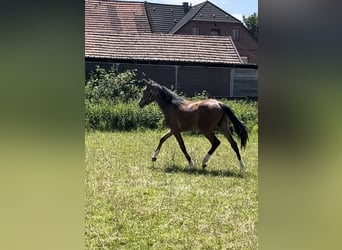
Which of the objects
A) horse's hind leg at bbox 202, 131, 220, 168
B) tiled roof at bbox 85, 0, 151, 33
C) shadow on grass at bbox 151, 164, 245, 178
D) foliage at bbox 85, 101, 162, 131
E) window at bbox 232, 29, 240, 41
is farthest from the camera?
window at bbox 232, 29, 240, 41

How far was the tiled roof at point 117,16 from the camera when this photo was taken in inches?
621

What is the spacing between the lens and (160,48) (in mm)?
12391

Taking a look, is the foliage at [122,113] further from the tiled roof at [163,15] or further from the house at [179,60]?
the tiled roof at [163,15]

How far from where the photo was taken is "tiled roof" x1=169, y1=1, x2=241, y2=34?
20916mm

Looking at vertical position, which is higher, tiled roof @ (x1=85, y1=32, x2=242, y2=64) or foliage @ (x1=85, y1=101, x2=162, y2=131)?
tiled roof @ (x1=85, y1=32, x2=242, y2=64)

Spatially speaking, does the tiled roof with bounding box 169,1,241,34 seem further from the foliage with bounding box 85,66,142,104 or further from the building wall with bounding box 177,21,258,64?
the foliage with bounding box 85,66,142,104

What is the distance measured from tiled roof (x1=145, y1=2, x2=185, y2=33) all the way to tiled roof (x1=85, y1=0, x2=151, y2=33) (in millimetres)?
992
